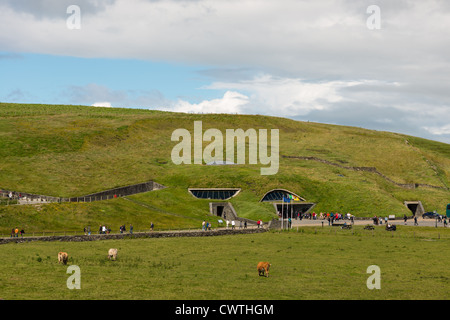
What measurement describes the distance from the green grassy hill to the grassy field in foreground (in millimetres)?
17046

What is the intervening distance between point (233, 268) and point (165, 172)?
3301 inches

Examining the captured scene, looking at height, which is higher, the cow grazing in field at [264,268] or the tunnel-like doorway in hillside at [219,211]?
the tunnel-like doorway in hillside at [219,211]

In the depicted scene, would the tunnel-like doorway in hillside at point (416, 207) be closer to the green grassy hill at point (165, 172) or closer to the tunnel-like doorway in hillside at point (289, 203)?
the green grassy hill at point (165, 172)

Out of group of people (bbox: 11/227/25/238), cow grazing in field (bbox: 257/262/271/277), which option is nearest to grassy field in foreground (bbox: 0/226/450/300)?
cow grazing in field (bbox: 257/262/271/277)

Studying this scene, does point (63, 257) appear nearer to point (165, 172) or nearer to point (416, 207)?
point (165, 172)

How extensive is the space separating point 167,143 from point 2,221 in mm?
87537

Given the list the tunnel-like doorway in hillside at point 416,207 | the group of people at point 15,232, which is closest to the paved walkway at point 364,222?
the tunnel-like doorway in hillside at point 416,207

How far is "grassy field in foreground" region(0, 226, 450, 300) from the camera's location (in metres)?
36.3

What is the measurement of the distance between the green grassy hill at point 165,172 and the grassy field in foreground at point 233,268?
17046 mm

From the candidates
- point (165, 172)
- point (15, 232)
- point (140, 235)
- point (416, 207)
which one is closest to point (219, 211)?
point (165, 172)

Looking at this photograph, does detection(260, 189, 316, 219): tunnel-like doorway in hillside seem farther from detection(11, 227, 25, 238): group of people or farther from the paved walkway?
detection(11, 227, 25, 238): group of people

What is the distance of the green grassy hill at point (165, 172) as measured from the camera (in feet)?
304

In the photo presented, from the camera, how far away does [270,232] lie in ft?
280
